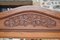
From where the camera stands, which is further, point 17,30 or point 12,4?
point 12,4

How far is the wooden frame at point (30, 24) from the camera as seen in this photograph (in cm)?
95

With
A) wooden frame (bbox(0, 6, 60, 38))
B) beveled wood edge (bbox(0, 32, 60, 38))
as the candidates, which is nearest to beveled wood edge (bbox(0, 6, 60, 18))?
wooden frame (bbox(0, 6, 60, 38))

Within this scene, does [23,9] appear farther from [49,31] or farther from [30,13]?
[49,31]

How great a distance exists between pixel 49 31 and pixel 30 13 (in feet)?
0.57

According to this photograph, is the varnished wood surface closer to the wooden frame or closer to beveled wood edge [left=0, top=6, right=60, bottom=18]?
the wooden frame

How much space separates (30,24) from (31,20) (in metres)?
0.03

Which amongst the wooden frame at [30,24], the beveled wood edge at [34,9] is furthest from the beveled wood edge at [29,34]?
the beveled wood edge at [34,9]

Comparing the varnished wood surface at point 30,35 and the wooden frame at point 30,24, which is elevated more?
the wooden frame at point 30,24

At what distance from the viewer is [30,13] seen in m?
0.97

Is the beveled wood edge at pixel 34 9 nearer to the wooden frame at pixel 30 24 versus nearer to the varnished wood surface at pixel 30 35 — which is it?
the wooden frame at pixel 30 24

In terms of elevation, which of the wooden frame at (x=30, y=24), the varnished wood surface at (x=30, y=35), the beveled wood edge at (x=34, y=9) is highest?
the beveled wood edge at (x=34, y=9)

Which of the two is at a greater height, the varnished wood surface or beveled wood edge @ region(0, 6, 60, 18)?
beveled wood edge @ region(0, 6, 60, 18)

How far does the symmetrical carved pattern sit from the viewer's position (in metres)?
0.96

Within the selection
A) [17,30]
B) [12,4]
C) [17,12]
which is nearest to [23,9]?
[17,12]
